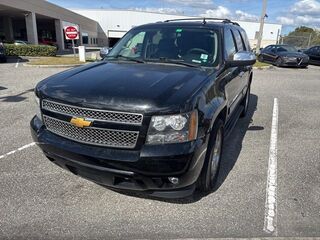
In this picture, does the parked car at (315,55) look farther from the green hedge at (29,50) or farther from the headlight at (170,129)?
the headlight at (170,129)

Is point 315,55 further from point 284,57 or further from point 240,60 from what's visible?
point 240,60

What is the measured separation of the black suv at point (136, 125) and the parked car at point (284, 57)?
16.3 m

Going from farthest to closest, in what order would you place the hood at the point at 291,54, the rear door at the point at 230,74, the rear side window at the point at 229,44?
the hood at the point at 291,54 → the rear side window at the point at 229,44 → the rear door at the point at 230,74

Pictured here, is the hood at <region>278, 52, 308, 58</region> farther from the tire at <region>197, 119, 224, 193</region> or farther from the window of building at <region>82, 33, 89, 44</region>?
the window of building at <region>82, 33, 89, 44</region>

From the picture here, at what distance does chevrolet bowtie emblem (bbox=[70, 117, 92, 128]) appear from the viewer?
2631 millimetres

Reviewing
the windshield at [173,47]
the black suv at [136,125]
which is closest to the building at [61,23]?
the windshield at [173,47]

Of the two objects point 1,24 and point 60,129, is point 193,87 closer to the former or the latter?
point 60,129

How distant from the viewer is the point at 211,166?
10.5ft

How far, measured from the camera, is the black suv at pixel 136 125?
97.3 inches

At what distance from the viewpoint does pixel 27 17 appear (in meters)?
33.5

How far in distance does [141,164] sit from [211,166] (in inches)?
41.7

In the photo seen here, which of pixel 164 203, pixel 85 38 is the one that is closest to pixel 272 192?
pixel 164 203

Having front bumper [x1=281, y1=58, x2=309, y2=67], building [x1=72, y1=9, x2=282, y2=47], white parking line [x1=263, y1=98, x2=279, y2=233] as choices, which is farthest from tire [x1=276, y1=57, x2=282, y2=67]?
building [x1=72, y1=9, x2=282, y2=47]

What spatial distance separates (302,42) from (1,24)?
142ft
